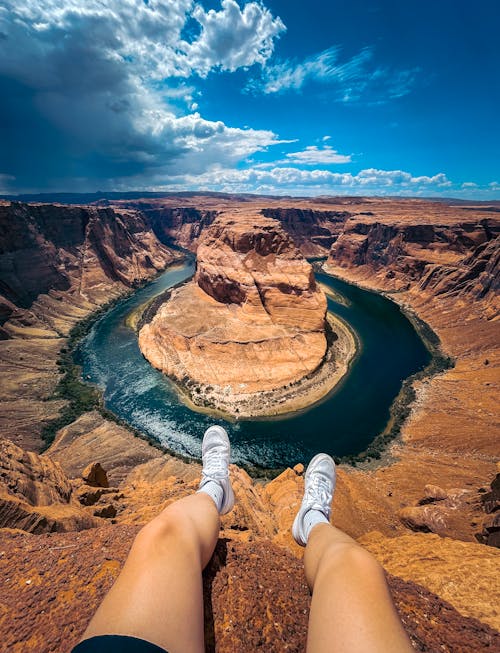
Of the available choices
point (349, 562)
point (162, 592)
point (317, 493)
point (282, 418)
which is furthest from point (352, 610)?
point (282, 418)

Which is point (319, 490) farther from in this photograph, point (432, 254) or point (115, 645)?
point (432, 254)

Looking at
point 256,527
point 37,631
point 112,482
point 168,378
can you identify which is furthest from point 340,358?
point 37,631

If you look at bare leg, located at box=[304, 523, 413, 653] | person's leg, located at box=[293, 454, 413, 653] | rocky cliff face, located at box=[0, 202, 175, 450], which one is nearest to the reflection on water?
rocky cliff face, located at box=[0, 202, 175, 450]

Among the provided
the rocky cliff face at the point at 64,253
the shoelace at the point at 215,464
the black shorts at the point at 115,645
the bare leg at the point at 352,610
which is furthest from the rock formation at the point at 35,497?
the rocky cliff face at the point at 64,253

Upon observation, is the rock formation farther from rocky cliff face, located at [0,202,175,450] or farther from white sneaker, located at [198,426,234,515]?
rocky cliff face, located at [0,202,175,450]

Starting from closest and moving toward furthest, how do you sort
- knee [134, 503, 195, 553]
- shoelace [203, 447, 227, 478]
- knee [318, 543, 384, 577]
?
knee [318, 543, 384, 577] < knee [134, 503, 195, 553] < shoelace [203, 447, 227, 478]

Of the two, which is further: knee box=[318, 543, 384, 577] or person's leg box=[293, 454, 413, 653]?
knee box=[318, 543, 384, 577]

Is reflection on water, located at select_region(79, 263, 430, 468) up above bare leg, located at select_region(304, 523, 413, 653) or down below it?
below
